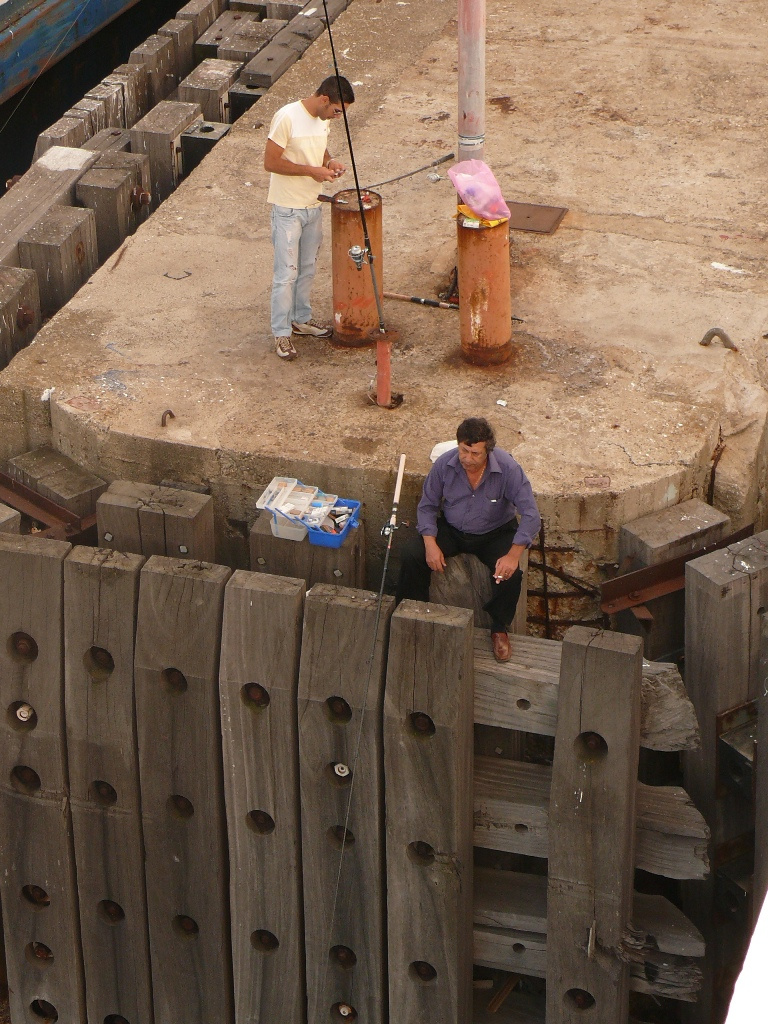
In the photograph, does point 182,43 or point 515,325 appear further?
point 182,43

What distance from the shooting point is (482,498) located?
5.70m

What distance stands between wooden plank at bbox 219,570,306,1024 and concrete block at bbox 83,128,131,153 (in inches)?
191

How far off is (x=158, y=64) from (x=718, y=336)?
218 inches

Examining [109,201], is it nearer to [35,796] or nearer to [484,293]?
[484,293]

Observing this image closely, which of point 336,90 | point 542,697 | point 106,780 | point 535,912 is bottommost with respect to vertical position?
point 535,912

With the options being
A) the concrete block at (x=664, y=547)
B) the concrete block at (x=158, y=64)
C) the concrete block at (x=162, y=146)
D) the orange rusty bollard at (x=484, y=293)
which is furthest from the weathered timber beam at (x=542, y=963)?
the concrete block at (x=158, y=64)

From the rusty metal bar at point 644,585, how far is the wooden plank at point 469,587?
44cm

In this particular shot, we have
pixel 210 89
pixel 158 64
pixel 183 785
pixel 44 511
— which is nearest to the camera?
pixel 183 785

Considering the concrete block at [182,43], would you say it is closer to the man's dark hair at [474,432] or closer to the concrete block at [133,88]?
the concrete block at [133,88]

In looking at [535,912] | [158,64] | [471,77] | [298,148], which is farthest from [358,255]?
[158,64]

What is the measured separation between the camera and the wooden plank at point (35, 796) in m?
5.61

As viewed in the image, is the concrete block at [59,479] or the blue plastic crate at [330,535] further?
the concrete block at [59,479]

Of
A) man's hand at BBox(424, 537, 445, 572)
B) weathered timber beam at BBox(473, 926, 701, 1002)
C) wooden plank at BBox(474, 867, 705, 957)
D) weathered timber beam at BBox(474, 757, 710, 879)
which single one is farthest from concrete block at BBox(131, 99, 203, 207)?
weathered timber beam at BBox(473, 926, 701, 1002)

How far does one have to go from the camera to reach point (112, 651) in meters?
5.59
